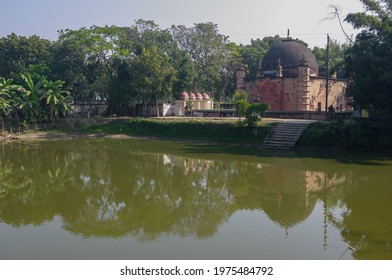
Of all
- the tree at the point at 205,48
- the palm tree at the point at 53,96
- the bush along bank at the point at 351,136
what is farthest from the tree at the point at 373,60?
the palm tree at the point at 53,96

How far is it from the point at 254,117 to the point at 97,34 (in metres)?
16.9

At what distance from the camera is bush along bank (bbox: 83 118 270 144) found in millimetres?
23891

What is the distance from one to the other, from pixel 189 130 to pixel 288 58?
11533mm

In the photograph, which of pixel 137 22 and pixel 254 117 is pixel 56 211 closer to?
pixel 254 117

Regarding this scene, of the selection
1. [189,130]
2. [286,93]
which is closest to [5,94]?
[189,130]

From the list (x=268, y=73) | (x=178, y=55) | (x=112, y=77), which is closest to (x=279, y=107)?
(x=268, y=73)

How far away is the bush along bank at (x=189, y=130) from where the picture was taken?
2389 cm

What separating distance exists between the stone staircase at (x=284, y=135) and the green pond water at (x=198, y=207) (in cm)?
274

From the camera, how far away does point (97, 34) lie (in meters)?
33.1

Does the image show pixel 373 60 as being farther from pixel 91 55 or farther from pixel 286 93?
pixel 91 55

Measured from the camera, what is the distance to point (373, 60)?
60.8 ft

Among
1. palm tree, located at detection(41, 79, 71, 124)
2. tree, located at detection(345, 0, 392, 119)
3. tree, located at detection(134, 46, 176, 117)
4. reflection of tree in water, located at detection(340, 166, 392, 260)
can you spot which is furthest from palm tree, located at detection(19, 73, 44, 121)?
reflection of tree in water, located at detection(340, 166, 392, 260)

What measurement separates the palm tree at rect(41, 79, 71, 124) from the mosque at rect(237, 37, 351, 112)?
14.5 metres

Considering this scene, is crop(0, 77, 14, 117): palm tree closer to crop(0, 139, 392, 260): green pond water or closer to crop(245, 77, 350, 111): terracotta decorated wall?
crop(0, 139, 392, 260): green pond water
